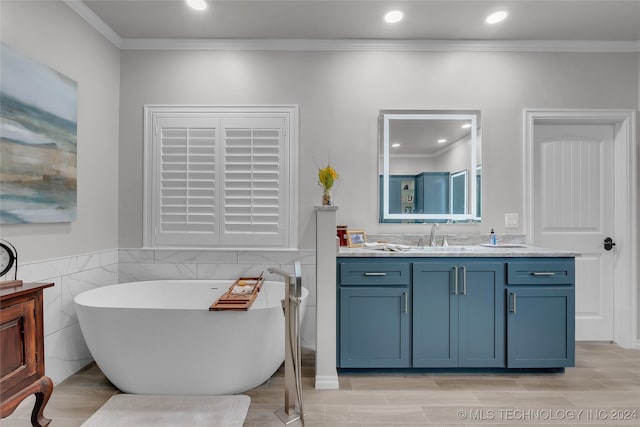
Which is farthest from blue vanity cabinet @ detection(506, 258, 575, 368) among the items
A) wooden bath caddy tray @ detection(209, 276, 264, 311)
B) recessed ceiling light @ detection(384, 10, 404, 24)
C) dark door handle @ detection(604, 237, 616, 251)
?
recessed ceiling light @ detection(384, 10, 404, 24)

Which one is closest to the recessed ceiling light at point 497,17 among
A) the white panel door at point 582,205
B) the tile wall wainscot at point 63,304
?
the white panel door at point 582,205

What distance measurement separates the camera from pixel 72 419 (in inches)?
82.0

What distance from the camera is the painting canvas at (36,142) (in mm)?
2098

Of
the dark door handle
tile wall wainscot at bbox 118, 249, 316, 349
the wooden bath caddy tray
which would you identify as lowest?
the wooden bath caddy tray

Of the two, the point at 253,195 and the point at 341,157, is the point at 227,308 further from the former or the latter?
the point at 341,157

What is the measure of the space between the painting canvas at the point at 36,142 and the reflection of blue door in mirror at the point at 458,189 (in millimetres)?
3074

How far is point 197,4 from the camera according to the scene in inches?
106

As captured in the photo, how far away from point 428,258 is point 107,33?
3.22 m

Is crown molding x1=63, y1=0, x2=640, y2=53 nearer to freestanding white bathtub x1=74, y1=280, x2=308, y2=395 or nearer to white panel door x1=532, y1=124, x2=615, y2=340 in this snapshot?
white panel door x1=532, y1=124, x2=615, y2=340

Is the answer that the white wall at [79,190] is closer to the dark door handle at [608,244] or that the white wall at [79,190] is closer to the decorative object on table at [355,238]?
the decorative object on table at [355,238]

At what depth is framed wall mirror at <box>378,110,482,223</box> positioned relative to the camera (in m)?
3.20

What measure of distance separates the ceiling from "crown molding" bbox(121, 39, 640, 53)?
0.03m

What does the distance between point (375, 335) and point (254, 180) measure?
1.65m

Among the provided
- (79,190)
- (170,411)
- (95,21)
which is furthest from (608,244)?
(95,21)
